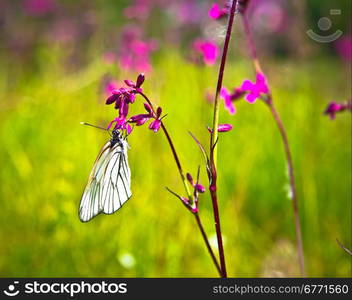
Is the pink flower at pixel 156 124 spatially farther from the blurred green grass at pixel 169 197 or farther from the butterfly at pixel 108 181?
the blurred green grass at pixel 169 197

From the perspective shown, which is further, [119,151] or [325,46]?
[325,46]

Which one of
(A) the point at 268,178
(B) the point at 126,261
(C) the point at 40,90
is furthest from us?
(C) the point at 40,90

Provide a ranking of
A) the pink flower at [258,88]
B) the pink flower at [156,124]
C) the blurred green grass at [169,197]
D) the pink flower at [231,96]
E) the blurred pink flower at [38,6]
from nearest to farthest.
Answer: the pink flower at [156,124] < the pink flower at [258,88] < the pink flower at [231,96] < the blurred green grass at [169,197] < the blurred pink flower at [38,6]

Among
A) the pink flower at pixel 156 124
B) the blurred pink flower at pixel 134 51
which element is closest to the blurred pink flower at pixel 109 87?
the blurred pink flower at pixel 134 51

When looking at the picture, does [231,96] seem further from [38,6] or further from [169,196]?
[38,6]

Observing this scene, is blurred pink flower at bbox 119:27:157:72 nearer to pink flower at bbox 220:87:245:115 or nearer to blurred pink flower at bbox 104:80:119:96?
blurred pink flower at bbox 104:80:119:96

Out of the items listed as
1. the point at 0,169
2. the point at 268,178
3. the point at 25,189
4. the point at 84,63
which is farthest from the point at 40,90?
the point at 268,178

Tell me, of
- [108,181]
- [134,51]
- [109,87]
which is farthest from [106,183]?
[134,51]

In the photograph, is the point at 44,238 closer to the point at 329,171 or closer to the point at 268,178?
the point at 268,178
